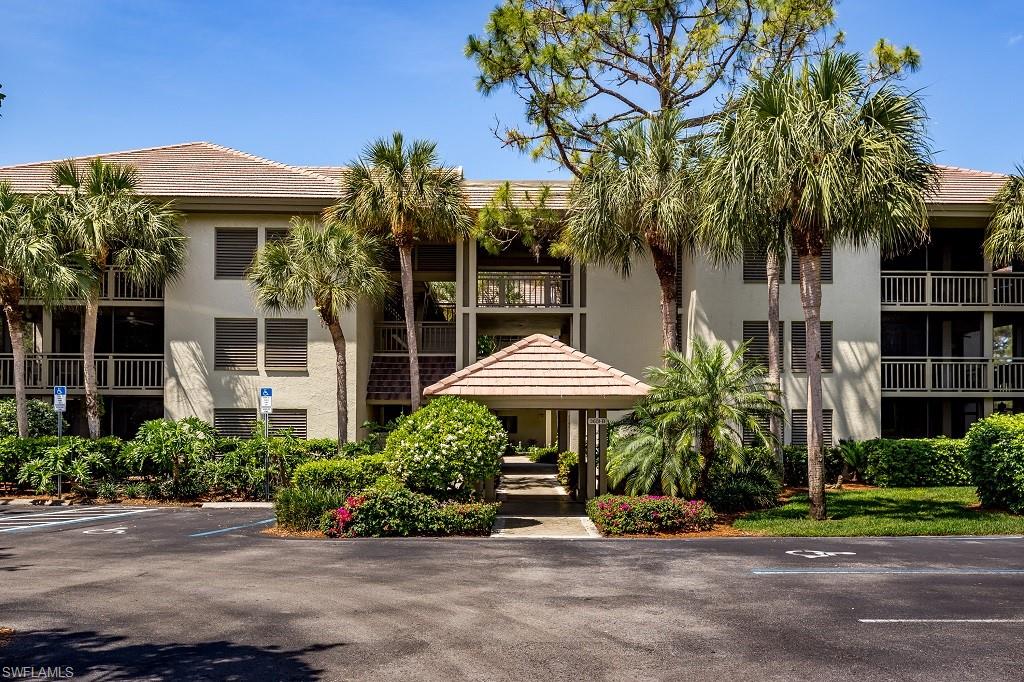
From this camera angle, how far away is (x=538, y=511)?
2178 cm

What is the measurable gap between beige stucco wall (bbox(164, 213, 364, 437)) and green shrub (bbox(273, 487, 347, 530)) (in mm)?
9523

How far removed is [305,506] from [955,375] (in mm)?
21442

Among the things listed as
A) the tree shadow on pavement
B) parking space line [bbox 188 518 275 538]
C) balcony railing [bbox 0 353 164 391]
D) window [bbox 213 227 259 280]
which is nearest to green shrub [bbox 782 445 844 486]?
parking space line [bbox 188 518 275 538]

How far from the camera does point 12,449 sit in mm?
23938

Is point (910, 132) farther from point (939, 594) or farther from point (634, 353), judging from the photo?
point (634, 353)

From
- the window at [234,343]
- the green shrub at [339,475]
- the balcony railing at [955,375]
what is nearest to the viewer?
the green shrub at [339,475]

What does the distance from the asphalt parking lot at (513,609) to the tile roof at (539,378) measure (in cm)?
409

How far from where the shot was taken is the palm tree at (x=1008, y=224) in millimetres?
24547

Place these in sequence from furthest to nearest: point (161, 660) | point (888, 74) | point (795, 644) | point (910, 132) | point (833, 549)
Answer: point (888, 74) → point (910, 132) → point (833, 549) → point (795, 644) → point (161, 660)

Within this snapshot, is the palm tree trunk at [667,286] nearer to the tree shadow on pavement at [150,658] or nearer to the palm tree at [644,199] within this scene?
the palm tree at [644,199]

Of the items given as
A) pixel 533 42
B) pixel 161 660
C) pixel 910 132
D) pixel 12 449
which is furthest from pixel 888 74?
pixel 12 449

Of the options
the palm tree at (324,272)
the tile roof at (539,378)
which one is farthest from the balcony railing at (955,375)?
the palm tree at (324,272)

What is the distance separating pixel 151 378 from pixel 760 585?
73.4 ft

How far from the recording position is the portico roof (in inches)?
782
